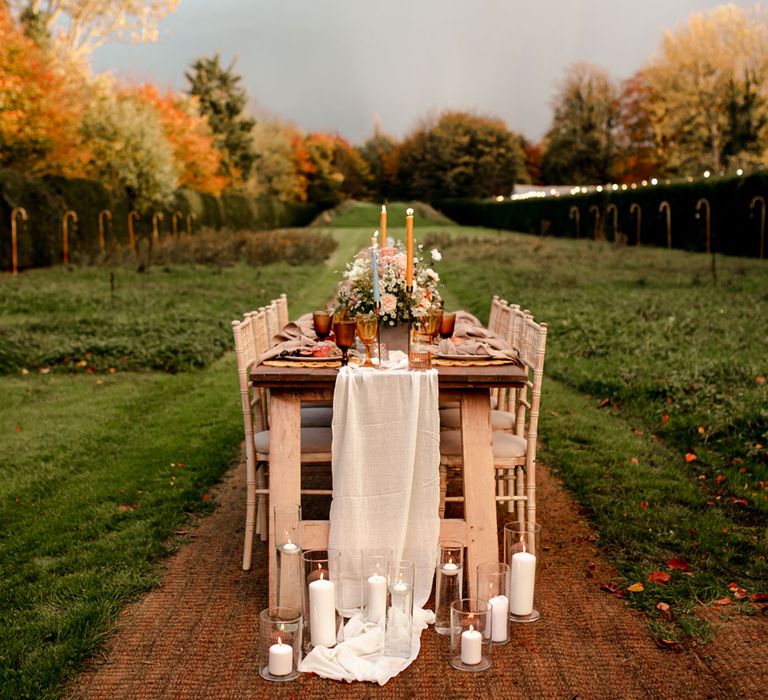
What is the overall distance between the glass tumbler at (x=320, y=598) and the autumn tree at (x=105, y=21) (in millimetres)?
31811

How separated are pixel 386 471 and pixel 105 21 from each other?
3377cm

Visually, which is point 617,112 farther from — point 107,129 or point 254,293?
point 254,293

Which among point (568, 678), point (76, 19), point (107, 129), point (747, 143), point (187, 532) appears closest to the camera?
point (568, 678)

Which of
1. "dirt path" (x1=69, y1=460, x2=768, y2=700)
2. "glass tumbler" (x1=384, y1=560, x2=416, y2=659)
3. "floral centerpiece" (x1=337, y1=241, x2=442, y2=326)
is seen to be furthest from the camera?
"floral centerpiece" (x1=337, y1=241, x2=442, y2=326)

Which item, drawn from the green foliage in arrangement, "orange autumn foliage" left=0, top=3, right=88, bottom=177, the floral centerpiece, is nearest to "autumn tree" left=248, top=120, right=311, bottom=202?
"orange autumn foliage" left=0, top=3, right=88, bottom=177

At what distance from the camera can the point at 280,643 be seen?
10.2ft

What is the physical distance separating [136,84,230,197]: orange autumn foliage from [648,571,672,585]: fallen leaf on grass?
Answer: 30.0 m

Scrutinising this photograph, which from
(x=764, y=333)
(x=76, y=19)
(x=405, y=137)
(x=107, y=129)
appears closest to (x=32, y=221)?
(x=107, y=129)

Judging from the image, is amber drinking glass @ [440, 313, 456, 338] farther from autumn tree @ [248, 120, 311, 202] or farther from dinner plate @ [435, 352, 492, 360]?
autumn tree @ [248, 120, 311, 202]

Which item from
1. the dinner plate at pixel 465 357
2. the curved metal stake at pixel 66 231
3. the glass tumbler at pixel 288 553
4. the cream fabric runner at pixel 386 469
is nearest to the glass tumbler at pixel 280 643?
→ the glass tumbler at pixel 288 553

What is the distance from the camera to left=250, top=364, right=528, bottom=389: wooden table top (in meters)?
3.62

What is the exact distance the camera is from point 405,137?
3071 inches

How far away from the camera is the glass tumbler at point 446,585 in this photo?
3449mm

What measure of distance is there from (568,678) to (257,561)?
1.78 meters
